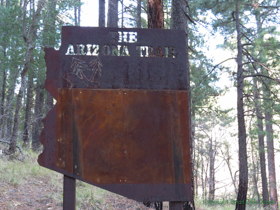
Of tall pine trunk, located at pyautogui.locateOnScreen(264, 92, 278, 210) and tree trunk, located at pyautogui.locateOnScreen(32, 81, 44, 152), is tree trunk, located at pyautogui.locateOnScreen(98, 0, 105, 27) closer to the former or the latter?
tree trunk, located at pyautogui.locateOnScreen(32, 81, 44, 152)

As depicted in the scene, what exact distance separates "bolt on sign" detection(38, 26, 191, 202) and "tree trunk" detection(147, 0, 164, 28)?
3.07 meters

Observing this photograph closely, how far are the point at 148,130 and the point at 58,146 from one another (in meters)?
0.98

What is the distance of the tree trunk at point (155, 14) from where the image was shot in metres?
5.95

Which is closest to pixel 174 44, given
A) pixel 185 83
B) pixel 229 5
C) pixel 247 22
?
pixel 185 83

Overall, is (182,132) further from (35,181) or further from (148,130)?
(35,181)

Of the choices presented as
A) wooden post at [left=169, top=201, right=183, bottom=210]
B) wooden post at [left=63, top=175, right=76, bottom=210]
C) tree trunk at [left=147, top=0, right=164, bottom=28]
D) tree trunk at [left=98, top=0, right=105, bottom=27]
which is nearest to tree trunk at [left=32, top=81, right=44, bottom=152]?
tree trunk at [left=98, top=0, right=105, bottom=27]

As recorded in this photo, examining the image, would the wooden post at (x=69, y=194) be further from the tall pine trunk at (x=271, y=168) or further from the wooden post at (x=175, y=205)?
the tall pine trunk at (x=271, y=168)

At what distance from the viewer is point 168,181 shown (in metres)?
2.84

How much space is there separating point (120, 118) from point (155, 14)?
3.86 meters

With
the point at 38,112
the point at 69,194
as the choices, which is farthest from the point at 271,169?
the point at 69,194

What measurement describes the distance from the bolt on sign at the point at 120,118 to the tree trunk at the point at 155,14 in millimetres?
3070

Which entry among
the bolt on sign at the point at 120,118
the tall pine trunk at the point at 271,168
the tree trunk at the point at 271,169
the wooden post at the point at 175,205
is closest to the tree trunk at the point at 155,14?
the bolt on sign at the point at 120,118

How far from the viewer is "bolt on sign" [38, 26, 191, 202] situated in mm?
2799

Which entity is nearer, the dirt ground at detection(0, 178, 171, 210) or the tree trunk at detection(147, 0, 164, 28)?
the dirt ground at detection(0, 178, 171, 210)
